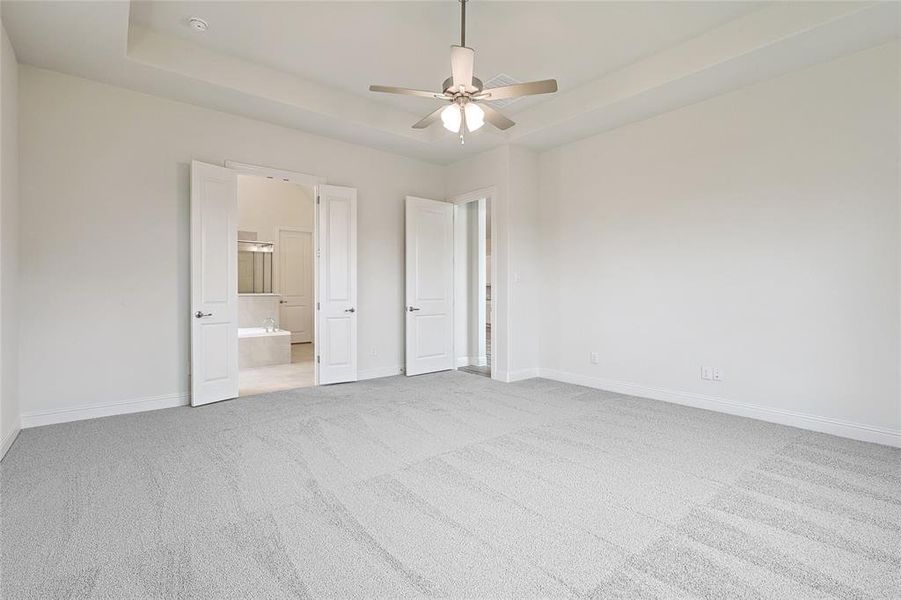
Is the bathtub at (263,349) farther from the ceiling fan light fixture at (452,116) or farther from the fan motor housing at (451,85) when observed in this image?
the fan motor housing at (451,85)

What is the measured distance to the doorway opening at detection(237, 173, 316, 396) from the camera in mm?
8078

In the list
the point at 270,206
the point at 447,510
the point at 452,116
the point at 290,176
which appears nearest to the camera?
the point at 447,510

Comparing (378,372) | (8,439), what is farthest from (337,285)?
(8,439)

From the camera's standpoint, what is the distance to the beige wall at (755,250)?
318 cm

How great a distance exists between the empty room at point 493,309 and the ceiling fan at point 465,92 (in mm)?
26

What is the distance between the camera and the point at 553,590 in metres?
1.61

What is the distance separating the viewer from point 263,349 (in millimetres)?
6695

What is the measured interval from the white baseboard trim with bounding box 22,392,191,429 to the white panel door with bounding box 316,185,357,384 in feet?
4.83

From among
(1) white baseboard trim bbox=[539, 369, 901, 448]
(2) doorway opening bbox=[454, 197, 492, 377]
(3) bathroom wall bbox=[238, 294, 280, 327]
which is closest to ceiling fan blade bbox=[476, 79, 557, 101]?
(1) white baseboard trim bbox=[539, 369, 901, 448]

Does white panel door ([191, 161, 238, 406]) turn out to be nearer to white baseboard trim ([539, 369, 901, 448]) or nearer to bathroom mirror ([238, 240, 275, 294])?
white baseboard trim ([539, 369, 901, 448])

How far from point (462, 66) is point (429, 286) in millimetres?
3345

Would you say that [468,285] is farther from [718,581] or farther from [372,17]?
[718,581]

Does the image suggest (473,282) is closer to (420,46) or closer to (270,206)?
(420,46)

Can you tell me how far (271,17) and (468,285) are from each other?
4408 mm
